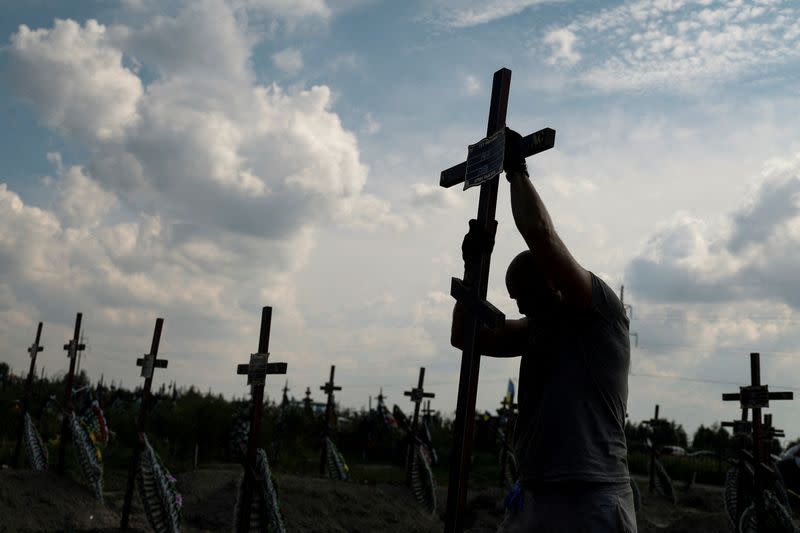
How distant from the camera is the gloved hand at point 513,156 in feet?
11.2

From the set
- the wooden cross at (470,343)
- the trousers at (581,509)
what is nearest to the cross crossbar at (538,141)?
the wooden cross at (470,343)

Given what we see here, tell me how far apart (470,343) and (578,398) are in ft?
2.04

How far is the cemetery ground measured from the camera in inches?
434

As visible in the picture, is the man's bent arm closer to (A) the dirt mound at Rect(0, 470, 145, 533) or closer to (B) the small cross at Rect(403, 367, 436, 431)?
(A) the dirt mound at Rect(0, 470, 145, 533)

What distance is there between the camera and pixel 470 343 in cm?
346

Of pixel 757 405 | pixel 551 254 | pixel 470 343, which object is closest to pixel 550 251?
pixel 551 254

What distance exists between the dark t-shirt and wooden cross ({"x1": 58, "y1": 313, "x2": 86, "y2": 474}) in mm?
10675

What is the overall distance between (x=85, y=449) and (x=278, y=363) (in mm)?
4655

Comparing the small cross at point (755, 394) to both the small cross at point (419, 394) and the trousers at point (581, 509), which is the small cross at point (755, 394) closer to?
the small cross at point (419, 394)

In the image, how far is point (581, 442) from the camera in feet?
9.64

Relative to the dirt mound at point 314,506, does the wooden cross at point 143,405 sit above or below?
above

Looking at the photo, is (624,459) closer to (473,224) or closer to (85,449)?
(473,224)

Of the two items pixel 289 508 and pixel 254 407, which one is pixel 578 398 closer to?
pixel 254 407

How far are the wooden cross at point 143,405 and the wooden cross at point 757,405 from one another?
8877mm
